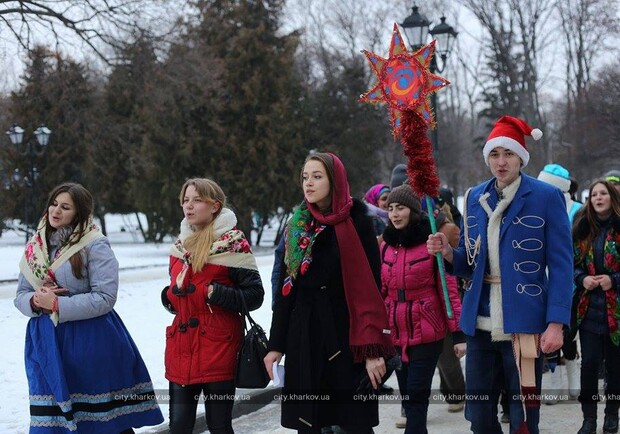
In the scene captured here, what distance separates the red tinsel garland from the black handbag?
1.28 m

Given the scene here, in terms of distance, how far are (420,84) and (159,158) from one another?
93.5 ft

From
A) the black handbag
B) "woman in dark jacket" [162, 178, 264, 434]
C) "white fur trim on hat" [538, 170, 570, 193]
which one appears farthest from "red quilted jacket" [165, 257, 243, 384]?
"white fur trim on hat" [538, 170, 570, 193]

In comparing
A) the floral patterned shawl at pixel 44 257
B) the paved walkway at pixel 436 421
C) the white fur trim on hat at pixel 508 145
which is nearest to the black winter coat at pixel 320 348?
the white fur trim on hat at pixel 508 145

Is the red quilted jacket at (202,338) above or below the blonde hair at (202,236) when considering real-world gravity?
below

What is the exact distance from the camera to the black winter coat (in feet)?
13.7

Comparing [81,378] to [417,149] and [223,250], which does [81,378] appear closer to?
[223,250]

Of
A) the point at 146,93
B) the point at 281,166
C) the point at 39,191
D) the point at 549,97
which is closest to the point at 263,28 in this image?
the point at 281,166

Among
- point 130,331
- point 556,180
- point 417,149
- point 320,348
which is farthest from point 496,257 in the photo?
point 130,331

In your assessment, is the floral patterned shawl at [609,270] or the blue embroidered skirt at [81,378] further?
the floral patterned shawl at [609,270]

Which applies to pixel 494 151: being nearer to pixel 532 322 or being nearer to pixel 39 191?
pixel 532 322

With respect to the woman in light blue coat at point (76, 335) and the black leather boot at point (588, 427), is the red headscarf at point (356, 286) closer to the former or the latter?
the woman in light blue coat at point (76, 335)

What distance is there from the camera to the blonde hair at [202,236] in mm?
4688

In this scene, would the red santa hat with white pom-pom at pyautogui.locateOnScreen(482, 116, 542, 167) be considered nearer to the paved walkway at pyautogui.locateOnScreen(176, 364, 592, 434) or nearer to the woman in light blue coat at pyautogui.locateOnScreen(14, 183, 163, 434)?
the woman in light blue coat at pyautogui.locateOnScreen(14, 183, 163, 434)

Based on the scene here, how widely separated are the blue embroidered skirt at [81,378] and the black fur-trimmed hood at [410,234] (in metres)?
2.12
